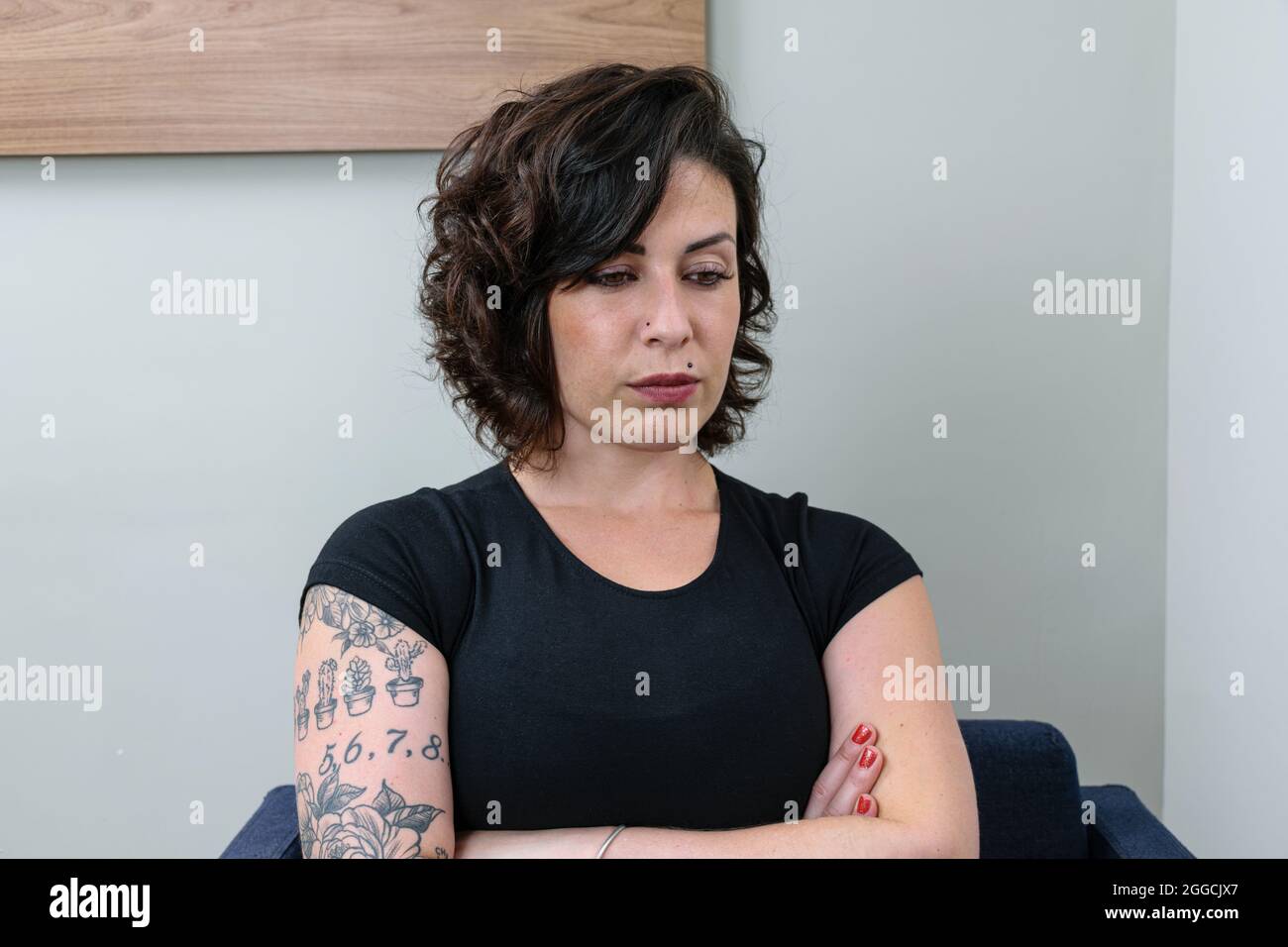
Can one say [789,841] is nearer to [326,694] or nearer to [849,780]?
[849,780]

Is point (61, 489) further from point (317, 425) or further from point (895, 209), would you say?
point (895, 209)

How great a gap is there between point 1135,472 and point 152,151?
148 cm

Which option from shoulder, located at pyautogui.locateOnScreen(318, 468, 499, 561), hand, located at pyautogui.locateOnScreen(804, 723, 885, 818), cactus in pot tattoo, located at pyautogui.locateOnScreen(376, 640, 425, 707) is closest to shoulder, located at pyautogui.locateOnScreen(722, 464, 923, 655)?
hand, located at pyautogui.locateOnScreen(804, 723, 885, 818)

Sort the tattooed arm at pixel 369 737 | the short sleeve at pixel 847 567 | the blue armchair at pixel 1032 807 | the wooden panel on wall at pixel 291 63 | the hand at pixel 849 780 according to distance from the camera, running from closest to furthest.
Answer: the tattooed arm at pixel 369 737 → the hand at pixel 849 780 → the short sleeve at pixel 847 567 → the blue armchair at pixel 1032 807 → the wooden panel on wall at pixel 291 63

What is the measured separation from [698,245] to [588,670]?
45cm

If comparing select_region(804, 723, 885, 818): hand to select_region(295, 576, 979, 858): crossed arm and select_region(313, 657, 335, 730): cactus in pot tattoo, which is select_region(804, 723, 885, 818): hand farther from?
select_region(313, 657, 335, 730): cactus in pot tattoo

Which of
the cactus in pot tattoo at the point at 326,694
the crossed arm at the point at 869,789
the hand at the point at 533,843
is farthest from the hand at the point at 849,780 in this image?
the cactus in pot tattoo at the point at 326,694

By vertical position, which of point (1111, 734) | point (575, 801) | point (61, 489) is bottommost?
point (1111, 734)

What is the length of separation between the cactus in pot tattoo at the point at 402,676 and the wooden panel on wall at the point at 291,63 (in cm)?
81

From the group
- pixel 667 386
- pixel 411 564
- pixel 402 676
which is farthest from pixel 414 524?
pixel 667 386

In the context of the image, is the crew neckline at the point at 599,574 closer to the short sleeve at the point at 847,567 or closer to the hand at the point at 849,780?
the short sleeve at the point at 847,567

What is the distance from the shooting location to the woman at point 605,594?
1062mm
